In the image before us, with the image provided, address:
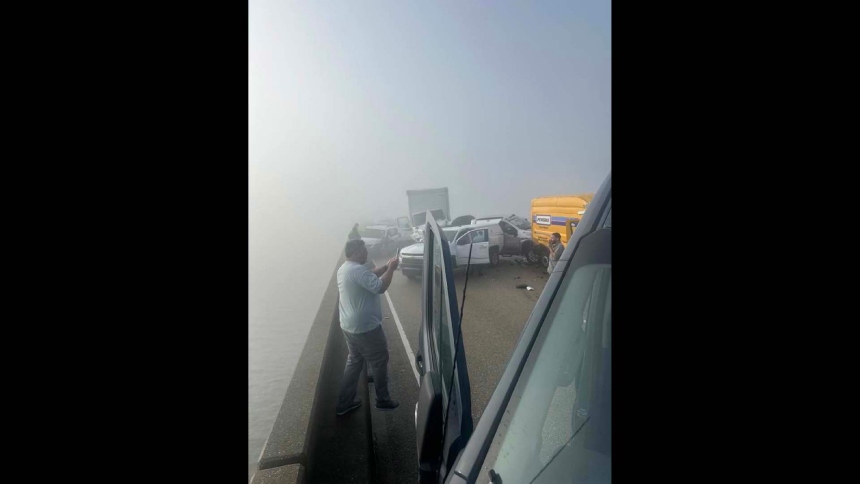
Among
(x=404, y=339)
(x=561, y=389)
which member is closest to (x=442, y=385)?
(x=561, y=389)

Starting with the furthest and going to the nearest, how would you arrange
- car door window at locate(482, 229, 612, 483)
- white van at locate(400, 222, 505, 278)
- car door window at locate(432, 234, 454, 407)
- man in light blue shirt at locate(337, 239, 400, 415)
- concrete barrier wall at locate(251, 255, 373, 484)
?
man in light blue shirt at locate(337, 239, 400, 415), concrete barrier wall at locate(251, 255, 373, 484), car door window at locate(432, 234, 454, 407), white van at locate(400, 222, 505, 278), car door window at locate(482, 229, 612, 483)

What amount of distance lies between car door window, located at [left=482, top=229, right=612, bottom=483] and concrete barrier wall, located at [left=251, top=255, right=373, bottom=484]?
2.06 metres

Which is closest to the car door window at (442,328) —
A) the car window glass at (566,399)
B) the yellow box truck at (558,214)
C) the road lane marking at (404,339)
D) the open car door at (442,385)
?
the open car door at (442,385)

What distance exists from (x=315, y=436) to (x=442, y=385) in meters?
2.22

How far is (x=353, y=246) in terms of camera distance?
14.0 feet

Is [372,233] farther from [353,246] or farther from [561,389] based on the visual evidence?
[561,389]

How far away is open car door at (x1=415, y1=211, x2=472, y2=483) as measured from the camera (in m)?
1.74

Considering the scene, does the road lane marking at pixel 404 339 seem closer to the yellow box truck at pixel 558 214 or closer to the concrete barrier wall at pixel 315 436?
the concrete barrier wall at pixel 315 436

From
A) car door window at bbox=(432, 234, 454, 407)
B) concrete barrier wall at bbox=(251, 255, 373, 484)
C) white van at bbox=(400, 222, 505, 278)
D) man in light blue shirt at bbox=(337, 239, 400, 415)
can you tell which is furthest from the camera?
man in light blue shirt at bbox=(337, 239, 400, 415)

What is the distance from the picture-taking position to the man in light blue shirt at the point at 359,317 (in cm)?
423

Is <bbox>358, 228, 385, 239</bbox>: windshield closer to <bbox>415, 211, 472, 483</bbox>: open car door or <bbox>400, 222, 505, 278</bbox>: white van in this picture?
<bbox>400, 222, 505, 278</bbox>: white van

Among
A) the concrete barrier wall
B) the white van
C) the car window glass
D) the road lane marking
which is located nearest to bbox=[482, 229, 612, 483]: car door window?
the car window glass
